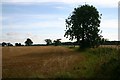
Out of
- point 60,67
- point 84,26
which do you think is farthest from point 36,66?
point 84,26

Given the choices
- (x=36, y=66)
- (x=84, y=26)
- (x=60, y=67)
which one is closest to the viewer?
(x=60, y=67)

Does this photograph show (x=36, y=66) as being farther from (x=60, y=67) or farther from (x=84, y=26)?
(x=84, y=26)

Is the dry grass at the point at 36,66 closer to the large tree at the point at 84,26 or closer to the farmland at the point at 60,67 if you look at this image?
the farmland at the point at 60,67

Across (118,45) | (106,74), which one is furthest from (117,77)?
(118,45)

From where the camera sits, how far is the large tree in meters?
63.7

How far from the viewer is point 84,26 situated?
64.9 meters

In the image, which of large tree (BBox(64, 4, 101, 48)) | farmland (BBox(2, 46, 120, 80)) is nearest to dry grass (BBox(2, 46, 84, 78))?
farmland (BBox(2, 46, 120, 80))

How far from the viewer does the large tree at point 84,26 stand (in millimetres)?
63719

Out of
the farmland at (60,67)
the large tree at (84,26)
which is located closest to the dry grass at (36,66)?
the farmland at (60,67)

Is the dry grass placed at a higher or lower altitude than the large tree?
lower

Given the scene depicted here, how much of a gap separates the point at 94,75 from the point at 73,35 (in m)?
50.6

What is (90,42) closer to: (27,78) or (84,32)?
(84,32)

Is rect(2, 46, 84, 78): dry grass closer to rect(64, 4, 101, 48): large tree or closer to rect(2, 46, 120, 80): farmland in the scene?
rect(2, 46, 120, 80): farmland

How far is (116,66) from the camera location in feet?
48.7
